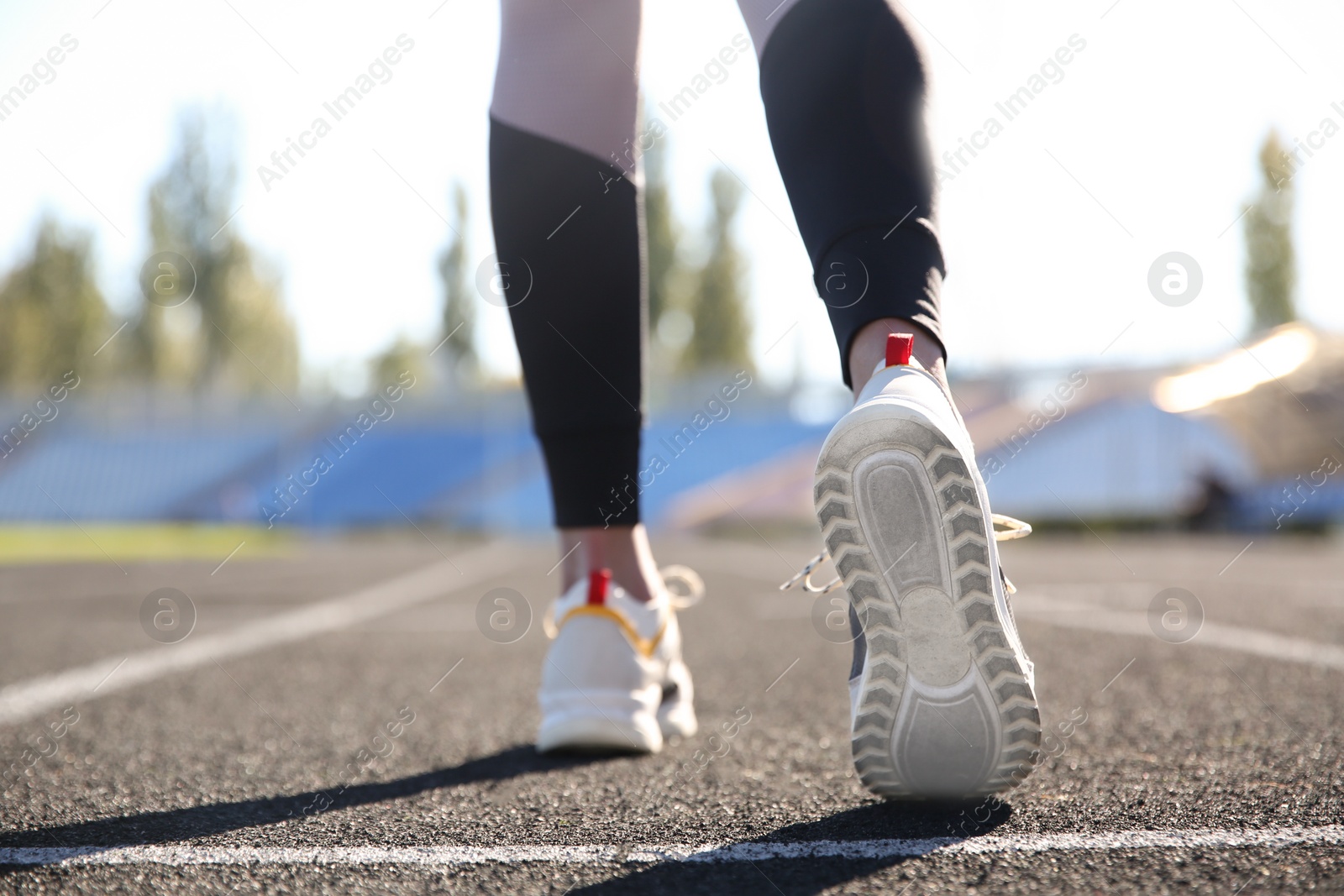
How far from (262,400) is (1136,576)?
79.2 ft

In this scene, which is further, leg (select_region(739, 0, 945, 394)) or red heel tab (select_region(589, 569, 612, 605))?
red heel tab (select_region(589, 569, 612, 605))

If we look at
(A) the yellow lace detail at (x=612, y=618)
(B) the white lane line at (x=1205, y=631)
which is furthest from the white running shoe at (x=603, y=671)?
(B) the white lane line at (x=1205, y=631)

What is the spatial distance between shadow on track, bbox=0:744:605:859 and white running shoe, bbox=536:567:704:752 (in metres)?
0.04

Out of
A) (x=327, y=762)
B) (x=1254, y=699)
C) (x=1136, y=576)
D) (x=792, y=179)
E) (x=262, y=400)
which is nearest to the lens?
(x=792, y=179)

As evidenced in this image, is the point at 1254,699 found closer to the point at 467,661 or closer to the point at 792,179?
the point at 792,179

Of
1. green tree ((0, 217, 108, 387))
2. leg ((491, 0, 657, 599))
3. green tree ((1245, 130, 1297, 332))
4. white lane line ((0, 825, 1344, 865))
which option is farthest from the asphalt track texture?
green tree ((0, 217, 108, 387))

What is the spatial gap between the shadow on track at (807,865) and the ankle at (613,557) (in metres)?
0.46

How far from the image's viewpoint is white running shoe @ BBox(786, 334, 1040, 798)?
2.58ft

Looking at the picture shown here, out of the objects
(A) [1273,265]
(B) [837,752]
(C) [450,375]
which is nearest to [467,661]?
(B) [837,752]

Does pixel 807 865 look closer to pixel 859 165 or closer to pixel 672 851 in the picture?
pixel 672 851

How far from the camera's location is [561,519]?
1.28m

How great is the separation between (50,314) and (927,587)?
3486cm

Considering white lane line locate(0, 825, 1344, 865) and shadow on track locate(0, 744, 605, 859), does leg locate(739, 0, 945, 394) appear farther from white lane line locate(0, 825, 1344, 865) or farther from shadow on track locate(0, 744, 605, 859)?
shadow on track locate(0, 744, 605, 859)

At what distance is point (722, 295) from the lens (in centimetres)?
3081
